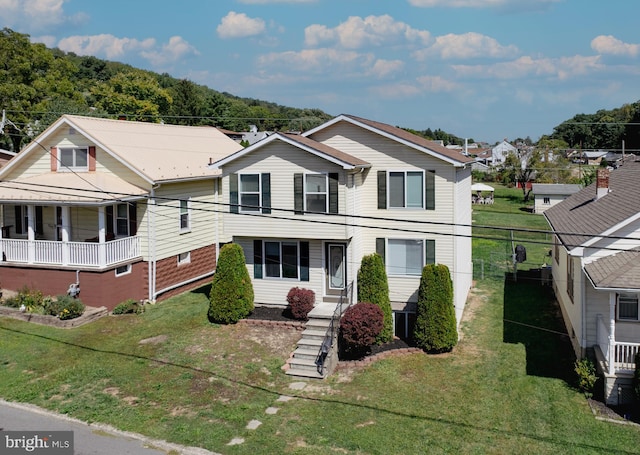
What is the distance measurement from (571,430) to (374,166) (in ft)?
37.1

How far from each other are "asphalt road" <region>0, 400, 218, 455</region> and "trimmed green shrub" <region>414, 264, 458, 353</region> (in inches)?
346

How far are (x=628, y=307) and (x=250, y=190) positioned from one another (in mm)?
13036

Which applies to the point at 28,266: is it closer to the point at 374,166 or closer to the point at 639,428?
the point at 374,166

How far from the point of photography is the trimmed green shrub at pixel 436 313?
1886 centimetres

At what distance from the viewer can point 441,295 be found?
1897cm

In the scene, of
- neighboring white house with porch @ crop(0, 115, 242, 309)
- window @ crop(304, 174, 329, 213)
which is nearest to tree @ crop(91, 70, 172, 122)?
neighboring white house with porch @ crop(0, 115, 242, 309)

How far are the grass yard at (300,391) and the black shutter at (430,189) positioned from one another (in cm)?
474

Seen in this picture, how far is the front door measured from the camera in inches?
861

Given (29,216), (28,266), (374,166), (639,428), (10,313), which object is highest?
(374,166)

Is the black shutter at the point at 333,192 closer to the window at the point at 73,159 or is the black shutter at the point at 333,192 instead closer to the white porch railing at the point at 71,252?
the white porch railing at the point at 71,252

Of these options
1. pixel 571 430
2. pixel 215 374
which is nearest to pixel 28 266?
pixel 215 374

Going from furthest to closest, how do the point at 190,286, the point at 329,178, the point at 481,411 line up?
the point at 190,286 → the point at 329,178 → the point at 481,411

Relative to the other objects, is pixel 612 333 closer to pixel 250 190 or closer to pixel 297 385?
pixel 297 385

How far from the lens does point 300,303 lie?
21.0 m
